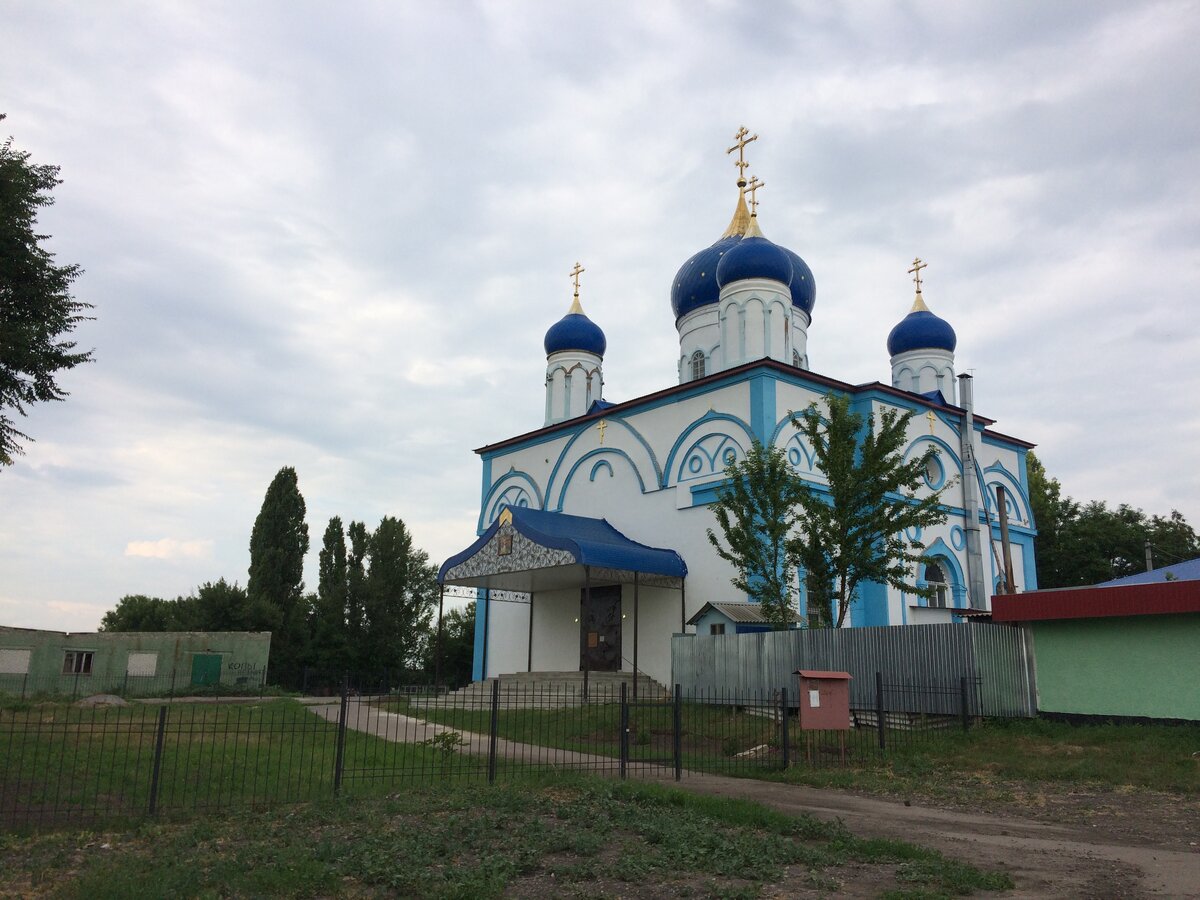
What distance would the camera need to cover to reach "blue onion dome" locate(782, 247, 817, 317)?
28.3 metres

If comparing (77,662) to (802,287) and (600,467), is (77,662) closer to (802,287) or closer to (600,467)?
(600,467)

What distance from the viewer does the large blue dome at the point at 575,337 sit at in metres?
31.0

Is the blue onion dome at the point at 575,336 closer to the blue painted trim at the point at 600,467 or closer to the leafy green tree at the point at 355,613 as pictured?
the blue painted trim at the point at 600,467

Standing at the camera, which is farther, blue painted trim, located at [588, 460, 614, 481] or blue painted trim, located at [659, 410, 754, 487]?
blue painted trim, located at [588, 460, 614, 481]

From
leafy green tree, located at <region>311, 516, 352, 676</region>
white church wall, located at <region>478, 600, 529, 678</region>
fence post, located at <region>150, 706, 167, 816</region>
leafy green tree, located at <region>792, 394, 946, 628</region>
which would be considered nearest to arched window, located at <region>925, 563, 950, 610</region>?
leafy green tree, located at <region>792, 394, 946, 628</region>

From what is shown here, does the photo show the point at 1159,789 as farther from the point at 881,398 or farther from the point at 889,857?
the point at 881,398

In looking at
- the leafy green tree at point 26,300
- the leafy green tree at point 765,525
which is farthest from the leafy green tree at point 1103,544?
the leafy green tree at point 26,300

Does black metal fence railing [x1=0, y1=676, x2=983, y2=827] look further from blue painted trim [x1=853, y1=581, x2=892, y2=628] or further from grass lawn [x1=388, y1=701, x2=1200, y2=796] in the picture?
blue painted trim [x1=853, y1=581, x2=892, y2=628]

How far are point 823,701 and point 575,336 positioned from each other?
2042cm

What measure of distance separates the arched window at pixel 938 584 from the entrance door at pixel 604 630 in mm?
8142

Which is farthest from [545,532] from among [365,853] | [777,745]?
[365,853]

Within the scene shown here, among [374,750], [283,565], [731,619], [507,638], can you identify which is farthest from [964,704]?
[283,565]

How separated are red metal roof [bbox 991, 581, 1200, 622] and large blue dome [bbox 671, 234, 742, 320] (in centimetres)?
1520

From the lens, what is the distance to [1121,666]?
13797 mm
